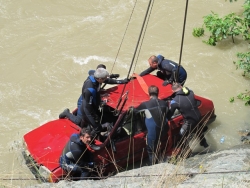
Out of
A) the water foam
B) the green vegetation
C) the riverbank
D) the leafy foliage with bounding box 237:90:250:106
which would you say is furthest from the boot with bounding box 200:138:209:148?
the water foam

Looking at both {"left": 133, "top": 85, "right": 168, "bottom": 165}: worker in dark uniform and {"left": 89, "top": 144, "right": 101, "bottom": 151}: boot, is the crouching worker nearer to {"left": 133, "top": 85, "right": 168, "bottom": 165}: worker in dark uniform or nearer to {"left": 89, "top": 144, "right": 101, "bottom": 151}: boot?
{"left": 89, "top": 144, "right": 101, "bottom": 151}: boot

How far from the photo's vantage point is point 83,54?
12.0m

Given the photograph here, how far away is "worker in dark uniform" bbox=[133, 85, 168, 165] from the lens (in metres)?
7.50

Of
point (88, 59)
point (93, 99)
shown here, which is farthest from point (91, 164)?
point (88, 59)

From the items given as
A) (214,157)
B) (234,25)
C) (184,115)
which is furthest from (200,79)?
(214,157)

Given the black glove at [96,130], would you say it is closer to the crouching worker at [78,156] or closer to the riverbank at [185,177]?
the crouching worker at [78,156]

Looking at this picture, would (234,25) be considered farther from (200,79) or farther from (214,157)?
(214,157)

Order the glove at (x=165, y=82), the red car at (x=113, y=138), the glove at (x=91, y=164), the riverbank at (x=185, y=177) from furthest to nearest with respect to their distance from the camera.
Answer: the glove at (x=165, y=82)
the red car at (x=113, y=138)
the glove at (x=91, y=164)
the riverbank at (x=185, y=177)

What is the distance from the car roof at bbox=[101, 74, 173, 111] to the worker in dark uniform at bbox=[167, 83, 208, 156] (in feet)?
1.00

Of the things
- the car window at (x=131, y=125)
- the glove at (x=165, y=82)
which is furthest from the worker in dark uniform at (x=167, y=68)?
the car window at (x=131, y=125)

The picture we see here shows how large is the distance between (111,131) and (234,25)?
19.8 ft

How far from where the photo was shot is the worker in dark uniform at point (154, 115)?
Result: 7496 mm

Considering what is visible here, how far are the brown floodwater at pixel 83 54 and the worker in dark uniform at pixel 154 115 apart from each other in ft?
5.54

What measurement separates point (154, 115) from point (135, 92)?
2.88 ft
